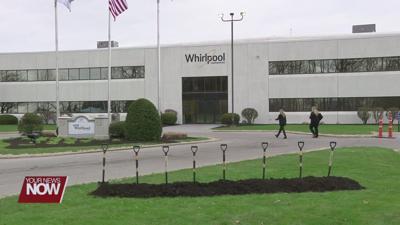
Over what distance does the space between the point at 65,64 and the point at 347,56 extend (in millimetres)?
28915

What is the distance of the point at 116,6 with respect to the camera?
32.4m

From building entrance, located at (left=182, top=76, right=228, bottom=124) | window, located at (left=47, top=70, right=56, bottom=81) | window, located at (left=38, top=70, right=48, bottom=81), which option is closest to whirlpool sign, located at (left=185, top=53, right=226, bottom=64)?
building entrance, located at (left=182, top=76, right=228, bottom=124)

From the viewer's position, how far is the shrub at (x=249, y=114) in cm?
5184

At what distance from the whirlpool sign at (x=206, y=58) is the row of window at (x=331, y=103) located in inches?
250

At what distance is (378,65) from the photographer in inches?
1945

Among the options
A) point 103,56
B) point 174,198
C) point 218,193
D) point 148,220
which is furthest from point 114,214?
point 103,56

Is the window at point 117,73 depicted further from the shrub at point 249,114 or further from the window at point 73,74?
the shrub at point 249,114

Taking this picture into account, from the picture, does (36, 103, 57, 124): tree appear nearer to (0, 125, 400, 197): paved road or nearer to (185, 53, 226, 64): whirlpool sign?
(185, 53, 226, 64): whirlpool sign

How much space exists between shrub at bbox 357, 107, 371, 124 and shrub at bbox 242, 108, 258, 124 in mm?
9407

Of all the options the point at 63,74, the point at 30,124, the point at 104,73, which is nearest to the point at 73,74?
the point at 63,74

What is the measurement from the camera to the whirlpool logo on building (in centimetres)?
→ 5366

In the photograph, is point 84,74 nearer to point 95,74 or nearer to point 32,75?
point 95,74

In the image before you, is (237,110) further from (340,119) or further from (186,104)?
(340,119)

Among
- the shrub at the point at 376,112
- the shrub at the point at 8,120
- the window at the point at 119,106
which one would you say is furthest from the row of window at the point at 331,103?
the shrub at the point at 8,120
